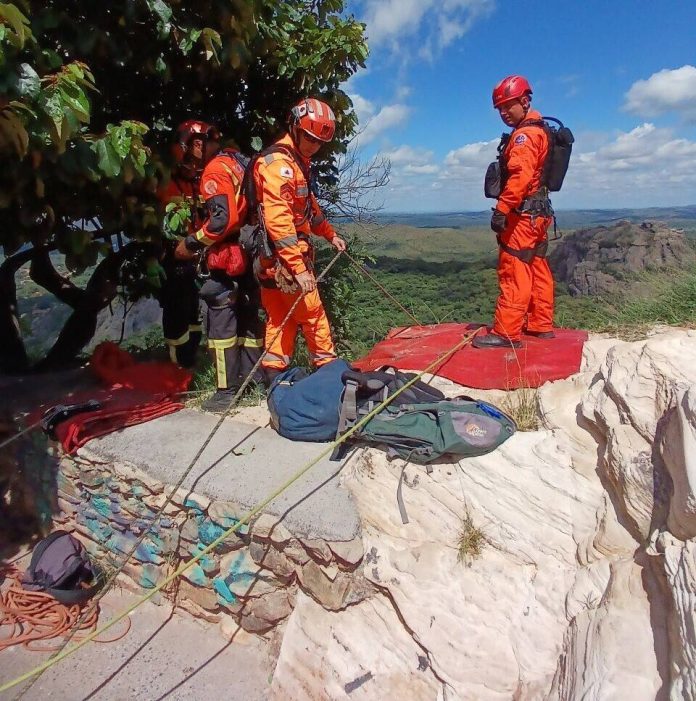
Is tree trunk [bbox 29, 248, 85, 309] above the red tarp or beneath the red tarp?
above

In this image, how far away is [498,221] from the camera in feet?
14.1

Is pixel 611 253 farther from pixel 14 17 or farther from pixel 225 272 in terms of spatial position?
pixel 14 17

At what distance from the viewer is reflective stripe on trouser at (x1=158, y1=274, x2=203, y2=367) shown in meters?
5.03

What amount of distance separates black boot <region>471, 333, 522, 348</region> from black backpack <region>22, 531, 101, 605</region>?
10.8ft

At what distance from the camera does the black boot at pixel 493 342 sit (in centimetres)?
442

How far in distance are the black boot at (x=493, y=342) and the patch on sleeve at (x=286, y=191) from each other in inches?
74.4

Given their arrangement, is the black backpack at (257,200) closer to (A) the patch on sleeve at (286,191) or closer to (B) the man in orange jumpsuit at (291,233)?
(B) the man in orange jumpsuit at (291,233)

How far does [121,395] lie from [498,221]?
3.33 m

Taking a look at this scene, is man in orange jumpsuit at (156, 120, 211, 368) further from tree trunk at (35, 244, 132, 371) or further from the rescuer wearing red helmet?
tree trunk at (35, 244, 132, 371)

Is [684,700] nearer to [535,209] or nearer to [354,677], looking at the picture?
[354,677]

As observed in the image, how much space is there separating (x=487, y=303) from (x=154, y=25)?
9.70 meters

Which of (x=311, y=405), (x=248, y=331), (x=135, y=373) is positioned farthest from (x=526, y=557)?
(x=135, y=373)

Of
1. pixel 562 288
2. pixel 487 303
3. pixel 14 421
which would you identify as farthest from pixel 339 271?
pixel 562 288

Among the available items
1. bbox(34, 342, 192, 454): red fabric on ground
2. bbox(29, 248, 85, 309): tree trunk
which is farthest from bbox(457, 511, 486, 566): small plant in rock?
bbox(29, 248, 85, 309): tree trunk
